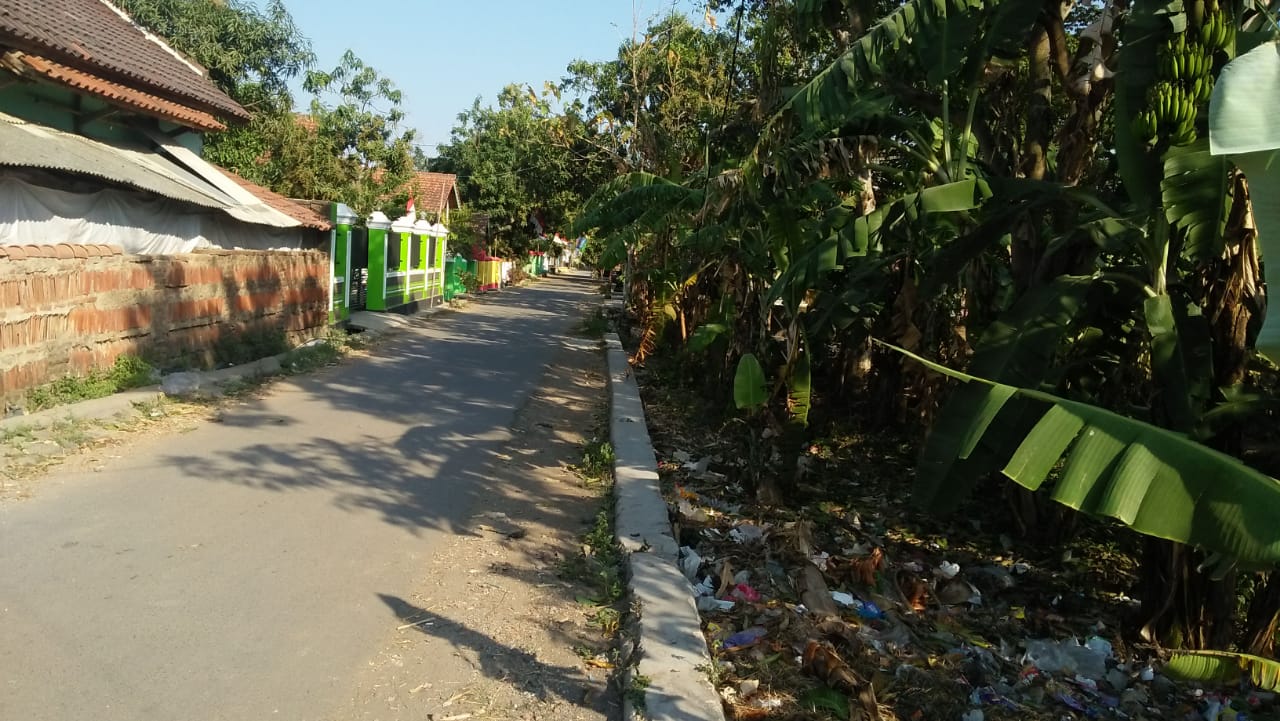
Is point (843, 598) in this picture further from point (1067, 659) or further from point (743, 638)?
point (1067, 659)

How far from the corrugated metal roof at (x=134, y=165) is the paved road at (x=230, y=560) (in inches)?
125

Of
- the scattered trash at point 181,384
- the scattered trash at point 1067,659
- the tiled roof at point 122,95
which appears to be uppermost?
the tiled roof at point 122,95

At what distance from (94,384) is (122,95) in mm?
4973

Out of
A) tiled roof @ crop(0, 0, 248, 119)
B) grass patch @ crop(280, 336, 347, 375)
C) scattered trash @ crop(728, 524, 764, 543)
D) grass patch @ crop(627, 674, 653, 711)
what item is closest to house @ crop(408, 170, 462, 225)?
tiled roof @ crop(0, 0, 248, 119)

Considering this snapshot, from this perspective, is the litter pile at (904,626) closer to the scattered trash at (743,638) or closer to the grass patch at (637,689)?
the scattered trash at (743,638)

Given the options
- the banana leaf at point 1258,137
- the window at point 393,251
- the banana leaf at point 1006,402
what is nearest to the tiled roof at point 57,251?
the banana leaf at point 1006,402

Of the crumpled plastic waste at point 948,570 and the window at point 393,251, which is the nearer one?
the crumpled plastic waste at point 948,570

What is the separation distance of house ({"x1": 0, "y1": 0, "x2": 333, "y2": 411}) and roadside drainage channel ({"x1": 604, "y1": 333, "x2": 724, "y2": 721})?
5197 millimetres

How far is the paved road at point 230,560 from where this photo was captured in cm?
385

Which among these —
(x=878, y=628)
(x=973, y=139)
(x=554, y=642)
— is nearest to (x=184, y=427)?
(x=554, y=642)

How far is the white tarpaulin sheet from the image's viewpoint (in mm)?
9656

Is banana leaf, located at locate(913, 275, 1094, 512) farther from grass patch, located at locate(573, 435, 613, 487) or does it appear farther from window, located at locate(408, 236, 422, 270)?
window, located at locate(408, 236, 422, 270)

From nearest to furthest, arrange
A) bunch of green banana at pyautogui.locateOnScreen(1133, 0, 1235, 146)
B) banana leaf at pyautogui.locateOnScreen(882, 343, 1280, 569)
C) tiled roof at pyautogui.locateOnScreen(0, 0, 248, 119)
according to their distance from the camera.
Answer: banana leaf at pyautogui.locateOnScreen(882, 343, 1280, 569) < bunch of green banana at pyautogui.locateOnScreen(1133, 0, 1235, 146) < tiled roof at pyautogui.locateOnScreen(0, 0, 248, 119)

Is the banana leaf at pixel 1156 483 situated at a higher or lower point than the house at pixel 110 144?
lower
